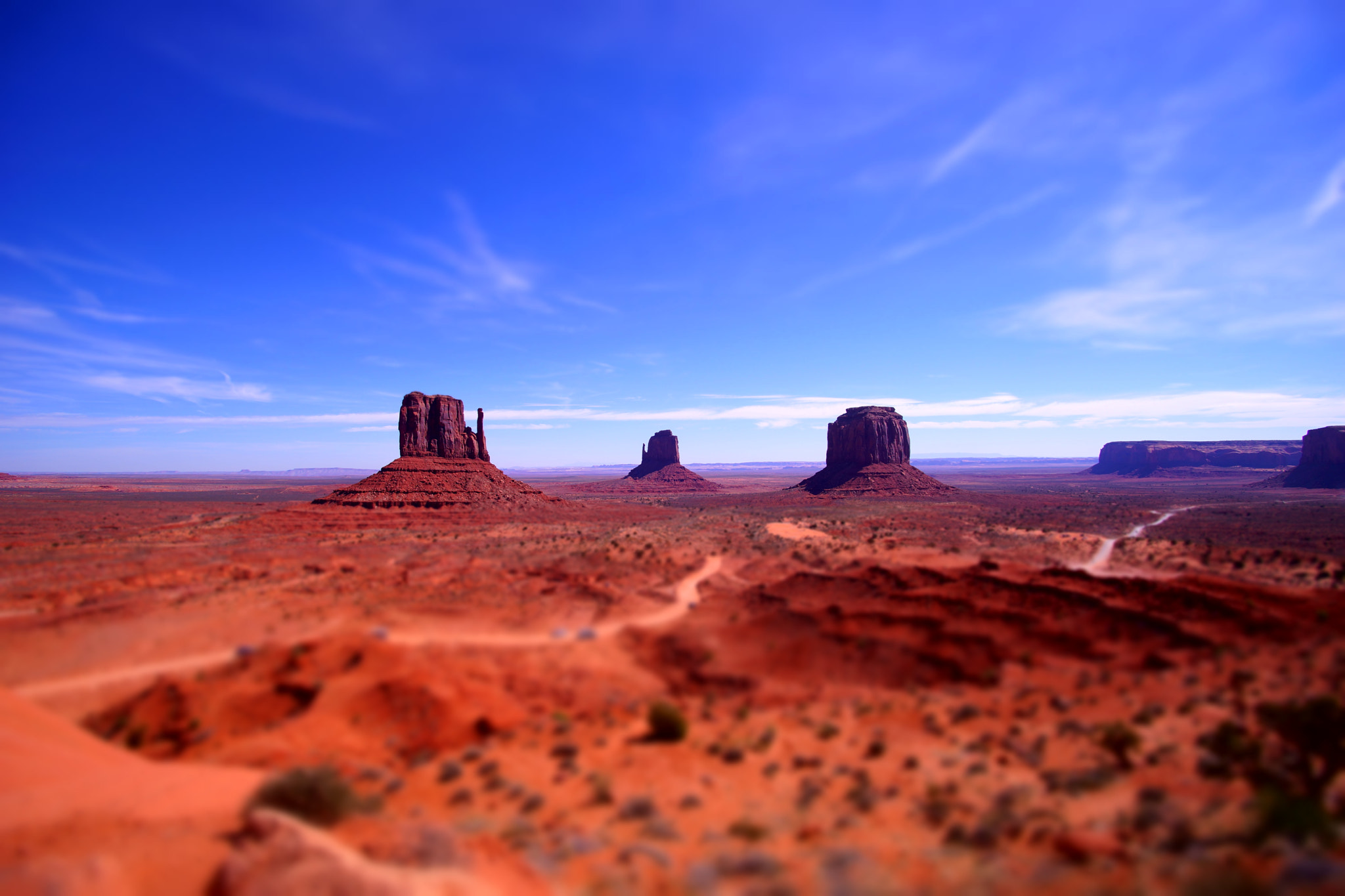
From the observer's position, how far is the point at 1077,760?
11.8 meters

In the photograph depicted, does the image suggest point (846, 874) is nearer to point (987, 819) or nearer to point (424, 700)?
point (987, 819)

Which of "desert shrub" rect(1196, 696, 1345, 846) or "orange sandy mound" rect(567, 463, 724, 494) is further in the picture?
"orange sandy mound" rect(567, 463, 724, 494)

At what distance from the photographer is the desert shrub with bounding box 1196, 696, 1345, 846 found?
7.98m

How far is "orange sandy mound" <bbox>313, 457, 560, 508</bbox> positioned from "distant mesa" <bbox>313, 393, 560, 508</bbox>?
3.0 inches

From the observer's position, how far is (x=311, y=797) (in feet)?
32.2

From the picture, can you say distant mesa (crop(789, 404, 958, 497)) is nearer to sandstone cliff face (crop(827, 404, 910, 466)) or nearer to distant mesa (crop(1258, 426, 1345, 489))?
sandstone cliff face (crop(827, 404, 910, 466))

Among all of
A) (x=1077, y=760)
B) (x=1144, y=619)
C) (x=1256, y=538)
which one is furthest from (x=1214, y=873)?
(x=1256, y=538)

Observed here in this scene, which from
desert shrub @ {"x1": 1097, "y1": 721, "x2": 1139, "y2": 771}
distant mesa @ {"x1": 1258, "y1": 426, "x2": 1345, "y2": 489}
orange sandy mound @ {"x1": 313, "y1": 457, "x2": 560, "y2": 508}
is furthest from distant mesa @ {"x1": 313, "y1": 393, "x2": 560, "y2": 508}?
distant mesa @ {"x1": 1258, "y1": 426, "x2": 1345, "y2": 489}

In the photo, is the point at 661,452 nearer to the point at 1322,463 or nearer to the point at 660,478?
the point at 660,478

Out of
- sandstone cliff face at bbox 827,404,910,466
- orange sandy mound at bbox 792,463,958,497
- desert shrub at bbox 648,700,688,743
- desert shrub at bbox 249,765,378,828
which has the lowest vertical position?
desert shrub at bbox 648,700,688,743

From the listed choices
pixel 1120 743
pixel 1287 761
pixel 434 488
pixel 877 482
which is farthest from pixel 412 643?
pixel 877 482

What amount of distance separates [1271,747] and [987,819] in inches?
268

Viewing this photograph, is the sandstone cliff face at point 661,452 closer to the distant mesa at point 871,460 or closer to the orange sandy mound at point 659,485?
the orange sandy mound at point 659,485

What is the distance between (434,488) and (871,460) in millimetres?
73118
